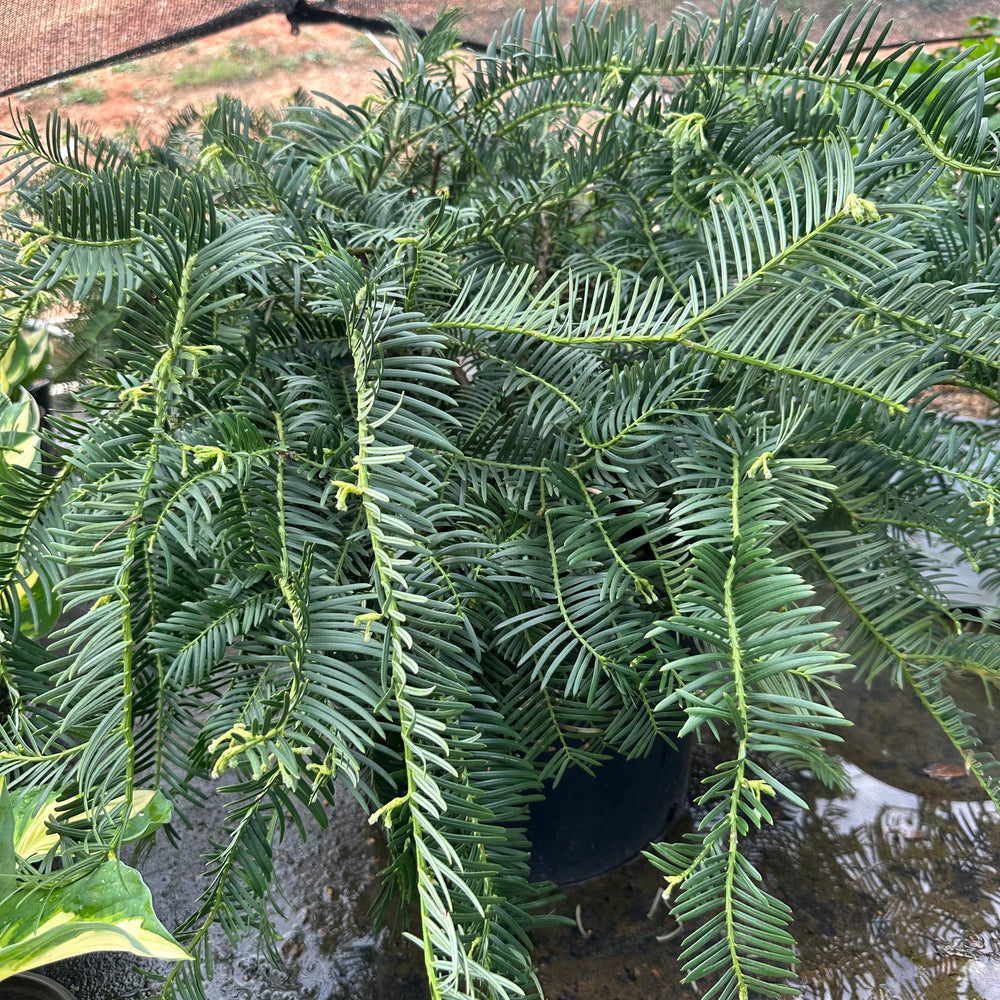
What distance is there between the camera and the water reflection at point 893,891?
676 millimetres

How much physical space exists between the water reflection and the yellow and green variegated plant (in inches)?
21.3

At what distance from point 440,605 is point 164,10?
1.68m

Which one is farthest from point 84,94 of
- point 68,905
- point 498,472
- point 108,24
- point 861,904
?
point 861,904

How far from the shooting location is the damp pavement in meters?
0.68

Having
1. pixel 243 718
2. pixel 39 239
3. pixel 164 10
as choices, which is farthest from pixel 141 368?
pixel 164 10

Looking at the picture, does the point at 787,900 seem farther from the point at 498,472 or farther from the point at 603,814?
the point at 498,472

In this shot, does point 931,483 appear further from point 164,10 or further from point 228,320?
point 164,10

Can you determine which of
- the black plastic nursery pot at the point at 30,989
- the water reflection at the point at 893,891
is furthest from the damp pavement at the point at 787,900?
the black plastic nursery pot at the point at 30,989

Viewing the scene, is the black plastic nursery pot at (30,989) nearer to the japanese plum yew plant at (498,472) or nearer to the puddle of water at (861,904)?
the japanese plum yew plant at (498,472)

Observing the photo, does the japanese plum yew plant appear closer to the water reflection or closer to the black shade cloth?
the water reflection

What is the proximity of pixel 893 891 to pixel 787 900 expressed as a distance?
0.10 m

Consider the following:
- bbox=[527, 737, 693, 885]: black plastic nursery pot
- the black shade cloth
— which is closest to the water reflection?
bbox=[527, 737, 693, 885]: black plastic nursery pot

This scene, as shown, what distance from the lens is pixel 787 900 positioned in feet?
2.44

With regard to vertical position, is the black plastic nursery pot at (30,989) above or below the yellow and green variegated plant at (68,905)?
below
